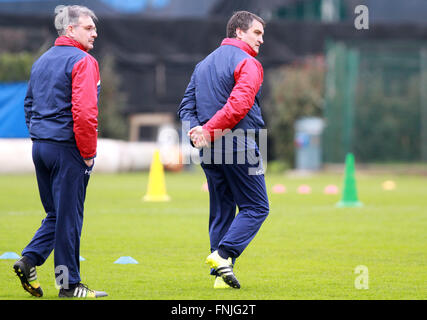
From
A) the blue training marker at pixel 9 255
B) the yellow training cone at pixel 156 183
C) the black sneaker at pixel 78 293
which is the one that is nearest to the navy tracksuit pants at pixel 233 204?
the black sneaker at pixel 78 293

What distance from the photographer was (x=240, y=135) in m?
6.78

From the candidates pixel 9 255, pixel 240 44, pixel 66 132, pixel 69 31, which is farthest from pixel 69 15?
pixel 9 255

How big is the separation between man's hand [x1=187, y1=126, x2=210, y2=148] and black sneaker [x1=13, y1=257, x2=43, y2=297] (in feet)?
4.89

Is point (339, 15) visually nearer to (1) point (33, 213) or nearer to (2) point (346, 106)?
(2) point (346, 106)

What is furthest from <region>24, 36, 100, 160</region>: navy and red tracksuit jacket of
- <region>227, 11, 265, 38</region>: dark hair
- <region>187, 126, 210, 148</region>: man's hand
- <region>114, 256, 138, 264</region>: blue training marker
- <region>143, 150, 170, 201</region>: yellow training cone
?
<region>143, 150, 170, 201</region>: yellow training cone

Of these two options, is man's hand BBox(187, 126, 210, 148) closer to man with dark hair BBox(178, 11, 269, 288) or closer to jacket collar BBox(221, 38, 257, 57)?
man with dark hair BBox(178, 11, 269, 288)

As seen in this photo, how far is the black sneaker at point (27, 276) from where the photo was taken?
6254 millimetres

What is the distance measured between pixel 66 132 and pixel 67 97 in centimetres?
24

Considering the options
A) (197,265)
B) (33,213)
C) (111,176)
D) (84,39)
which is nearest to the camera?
(84,39)

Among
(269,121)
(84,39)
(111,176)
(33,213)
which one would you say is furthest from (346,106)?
(84,39)

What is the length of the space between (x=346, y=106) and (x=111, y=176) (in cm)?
701

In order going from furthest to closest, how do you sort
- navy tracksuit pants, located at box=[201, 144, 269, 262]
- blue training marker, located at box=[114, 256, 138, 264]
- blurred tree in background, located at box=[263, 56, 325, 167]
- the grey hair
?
blurred tree in background, located at box=[263, 56, 325, 167]
blue training marker, located at box=[114, 256, 138, 264]
navy tracksuit pants, located at box=[201, 144, 269, 262]
the grey hair

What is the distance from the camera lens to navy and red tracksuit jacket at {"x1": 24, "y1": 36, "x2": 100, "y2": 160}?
6.09 meters

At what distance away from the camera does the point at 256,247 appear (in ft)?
31.3
